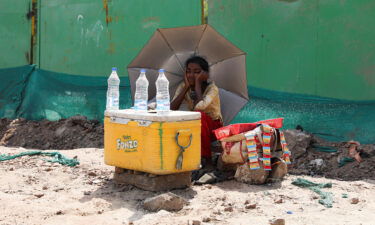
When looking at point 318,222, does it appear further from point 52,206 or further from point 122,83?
point 122,83

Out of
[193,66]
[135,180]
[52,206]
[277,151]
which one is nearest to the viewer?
[52,206]

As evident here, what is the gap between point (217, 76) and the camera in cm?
546

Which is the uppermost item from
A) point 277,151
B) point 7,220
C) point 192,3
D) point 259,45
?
point 192,3

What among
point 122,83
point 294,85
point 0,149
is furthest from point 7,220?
point 122,83

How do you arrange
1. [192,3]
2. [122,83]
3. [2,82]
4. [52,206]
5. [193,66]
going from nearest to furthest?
[52,206] < [193,66] < [192,3] < [122,83] < [2,82]

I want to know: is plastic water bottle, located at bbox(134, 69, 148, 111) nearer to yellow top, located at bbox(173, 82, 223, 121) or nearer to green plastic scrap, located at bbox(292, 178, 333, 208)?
yellow top, located at bbox(173, 82, 223, 121)

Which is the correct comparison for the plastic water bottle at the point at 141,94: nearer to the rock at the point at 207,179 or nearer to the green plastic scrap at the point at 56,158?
the rock at the point at 207,179

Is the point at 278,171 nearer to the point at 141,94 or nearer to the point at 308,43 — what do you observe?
the point at 141,94

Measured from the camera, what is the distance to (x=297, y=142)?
19.4 ft

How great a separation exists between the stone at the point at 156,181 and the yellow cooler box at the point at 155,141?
12 cm

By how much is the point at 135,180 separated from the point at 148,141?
488 millimetres

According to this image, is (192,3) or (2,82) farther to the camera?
(2,82)

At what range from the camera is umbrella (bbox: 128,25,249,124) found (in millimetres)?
5312

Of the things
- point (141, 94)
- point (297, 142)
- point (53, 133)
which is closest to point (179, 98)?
point (141, 94)
